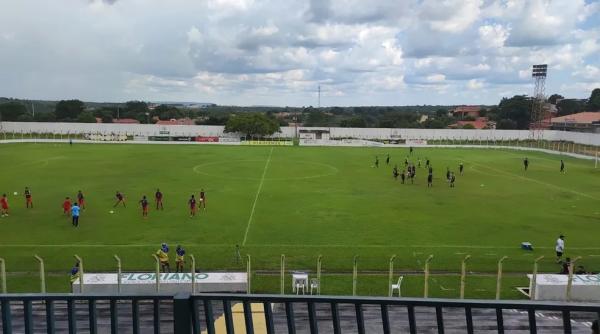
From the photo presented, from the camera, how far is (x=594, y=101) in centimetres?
14550

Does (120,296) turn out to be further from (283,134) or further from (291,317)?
(283,134)

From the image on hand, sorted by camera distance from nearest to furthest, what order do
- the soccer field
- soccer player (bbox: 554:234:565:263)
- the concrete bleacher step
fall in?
the concrete bleacher step < the soccer field < soccer player (bbox: 554:234:565:263)

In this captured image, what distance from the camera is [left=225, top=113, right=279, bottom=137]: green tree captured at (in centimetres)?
10000

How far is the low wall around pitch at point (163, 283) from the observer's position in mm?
15414

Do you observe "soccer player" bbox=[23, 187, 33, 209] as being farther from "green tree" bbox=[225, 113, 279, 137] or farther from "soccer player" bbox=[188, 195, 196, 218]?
"green tree" bbox=[225, 113, 279, 137]

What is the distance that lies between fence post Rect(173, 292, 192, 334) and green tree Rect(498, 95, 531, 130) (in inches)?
5154

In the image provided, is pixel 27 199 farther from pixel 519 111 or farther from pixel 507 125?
pixel 519 111

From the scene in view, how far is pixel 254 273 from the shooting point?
746 inches

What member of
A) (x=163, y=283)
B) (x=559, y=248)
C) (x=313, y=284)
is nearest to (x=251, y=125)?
(x=559, y=248)

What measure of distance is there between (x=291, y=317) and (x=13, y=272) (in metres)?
18.7

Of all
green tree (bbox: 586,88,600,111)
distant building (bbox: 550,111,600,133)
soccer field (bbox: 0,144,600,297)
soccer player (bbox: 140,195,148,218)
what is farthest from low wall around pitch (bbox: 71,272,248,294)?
green tree (bbox: 586,88,600,111)

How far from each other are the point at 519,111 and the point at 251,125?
70.2 meters

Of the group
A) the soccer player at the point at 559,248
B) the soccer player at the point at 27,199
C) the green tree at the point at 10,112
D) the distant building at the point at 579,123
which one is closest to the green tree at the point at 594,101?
the distant building at the point at 579,123

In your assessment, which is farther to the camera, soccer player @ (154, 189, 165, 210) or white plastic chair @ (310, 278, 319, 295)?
soccer player @ (154, 189, 165, 210)
